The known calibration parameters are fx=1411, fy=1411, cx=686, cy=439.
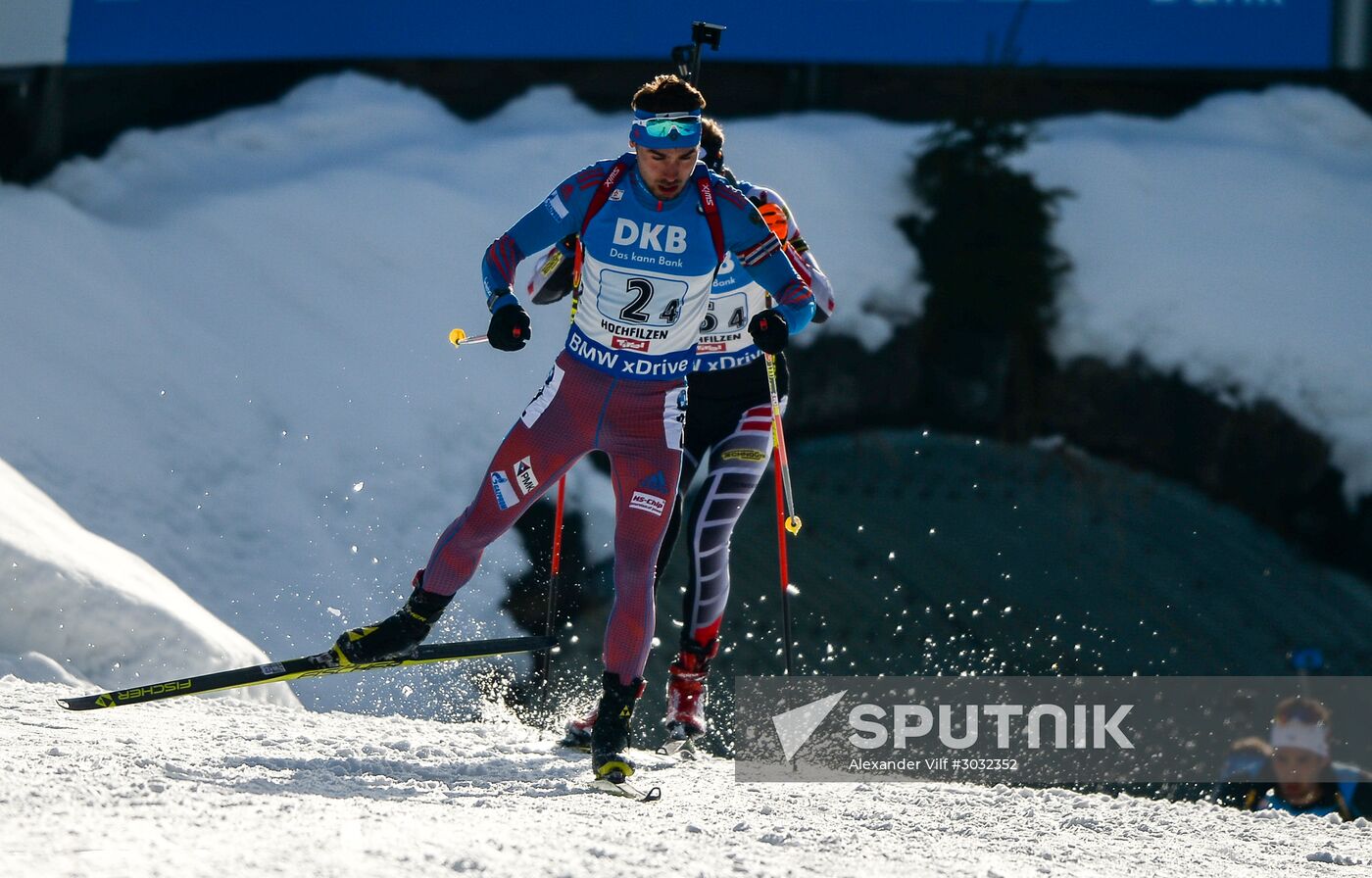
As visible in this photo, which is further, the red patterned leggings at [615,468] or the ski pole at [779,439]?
the ski pole at [779,439]

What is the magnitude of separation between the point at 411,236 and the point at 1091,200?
601 centimetres

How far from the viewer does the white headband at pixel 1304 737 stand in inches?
266

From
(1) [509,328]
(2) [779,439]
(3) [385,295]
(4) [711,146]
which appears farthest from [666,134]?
(3) [385,295]

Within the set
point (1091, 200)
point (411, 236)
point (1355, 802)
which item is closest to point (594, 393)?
point (1355, 802)

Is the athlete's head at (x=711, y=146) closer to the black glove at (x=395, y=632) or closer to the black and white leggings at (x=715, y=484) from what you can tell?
the black and white leggings at (x=715, y=484)

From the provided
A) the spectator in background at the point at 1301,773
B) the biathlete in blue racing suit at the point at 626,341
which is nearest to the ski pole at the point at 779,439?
the biathlete in blue racing suit at the point at 626,341

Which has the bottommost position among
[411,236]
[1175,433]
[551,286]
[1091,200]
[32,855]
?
[32,855]

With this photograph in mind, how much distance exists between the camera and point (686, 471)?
20.6 feet

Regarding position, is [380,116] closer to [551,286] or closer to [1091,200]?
[1091,200]

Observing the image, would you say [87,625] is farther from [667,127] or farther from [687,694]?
[667,127]

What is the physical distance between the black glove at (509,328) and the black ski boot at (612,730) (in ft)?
4.12

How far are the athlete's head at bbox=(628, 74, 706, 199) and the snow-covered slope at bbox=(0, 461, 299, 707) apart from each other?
3224 millimetres

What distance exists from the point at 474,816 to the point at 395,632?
1306 mm

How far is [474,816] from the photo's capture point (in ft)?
13.8
